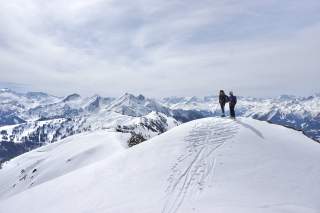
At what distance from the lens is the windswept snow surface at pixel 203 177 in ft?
79.9

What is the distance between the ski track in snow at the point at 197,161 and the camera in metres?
25.7

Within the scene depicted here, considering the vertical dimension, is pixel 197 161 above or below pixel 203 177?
above

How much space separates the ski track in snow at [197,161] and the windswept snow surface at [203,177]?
65 mm

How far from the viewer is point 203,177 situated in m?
27.7

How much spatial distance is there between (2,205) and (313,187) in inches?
1115

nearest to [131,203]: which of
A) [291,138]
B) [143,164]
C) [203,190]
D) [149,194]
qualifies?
[149,194]

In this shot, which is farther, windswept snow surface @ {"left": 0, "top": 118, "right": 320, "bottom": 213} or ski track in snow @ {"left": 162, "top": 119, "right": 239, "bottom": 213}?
ski track in snow @ {"left": 162, "top": 119, "right": 239, "bottom": 213}

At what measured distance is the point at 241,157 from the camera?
3055 centimetres

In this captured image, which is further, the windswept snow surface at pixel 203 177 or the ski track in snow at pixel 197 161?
the ski track in snow at pixel 197 161

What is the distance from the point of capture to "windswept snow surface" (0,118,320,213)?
959 inches

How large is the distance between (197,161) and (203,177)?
9.46 feet

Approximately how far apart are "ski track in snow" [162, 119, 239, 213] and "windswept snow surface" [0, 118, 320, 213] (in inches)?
2.6

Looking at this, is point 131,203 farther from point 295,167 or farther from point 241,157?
point 295,167

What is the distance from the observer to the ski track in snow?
2572 cm
